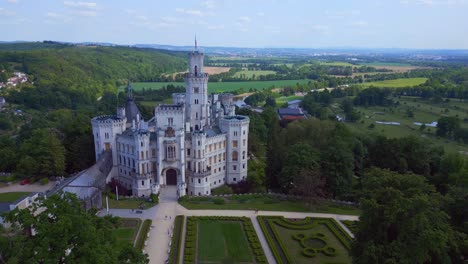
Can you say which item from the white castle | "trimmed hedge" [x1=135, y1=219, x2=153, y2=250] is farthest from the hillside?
"trimmed hedge" [x1=135, y1=219, x2=153, y2=250]

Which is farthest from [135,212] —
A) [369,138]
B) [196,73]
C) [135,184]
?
[369,138]

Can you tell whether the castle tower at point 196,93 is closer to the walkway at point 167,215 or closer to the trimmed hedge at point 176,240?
the walkway at point 167,215

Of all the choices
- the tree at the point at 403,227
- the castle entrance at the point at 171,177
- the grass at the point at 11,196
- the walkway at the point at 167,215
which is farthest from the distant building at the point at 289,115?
the tree at the point at 403,227

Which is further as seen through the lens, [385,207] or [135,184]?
[135,184]

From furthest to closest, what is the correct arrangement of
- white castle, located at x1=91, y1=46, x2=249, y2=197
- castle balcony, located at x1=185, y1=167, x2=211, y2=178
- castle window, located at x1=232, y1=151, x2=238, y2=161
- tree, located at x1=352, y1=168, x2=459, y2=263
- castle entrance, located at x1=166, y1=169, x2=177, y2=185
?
1. castle window, located at x1=232, y1=151, x2=238, y2=161
2. castle entrance, located at x1=166, y1=169, x2=177, y2=185
3. castle balcony, located at x1=185, y1=167, x2=211, y2=178
4. white castle, located at x1=91, y1=46, x2=249, y2=197
5. tree, located at x1=352, y1=168, x2=459, y2=263

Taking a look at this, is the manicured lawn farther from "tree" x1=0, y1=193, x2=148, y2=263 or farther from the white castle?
"tree" x1=0, y1=193, x2=148, y2=263

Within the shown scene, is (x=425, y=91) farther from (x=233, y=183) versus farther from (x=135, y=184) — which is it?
(x=135, y=184)

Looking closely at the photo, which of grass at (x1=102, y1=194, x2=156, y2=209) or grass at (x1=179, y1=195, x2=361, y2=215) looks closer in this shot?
grass at (x1=102, y1=194, x2=156, y2=209)
